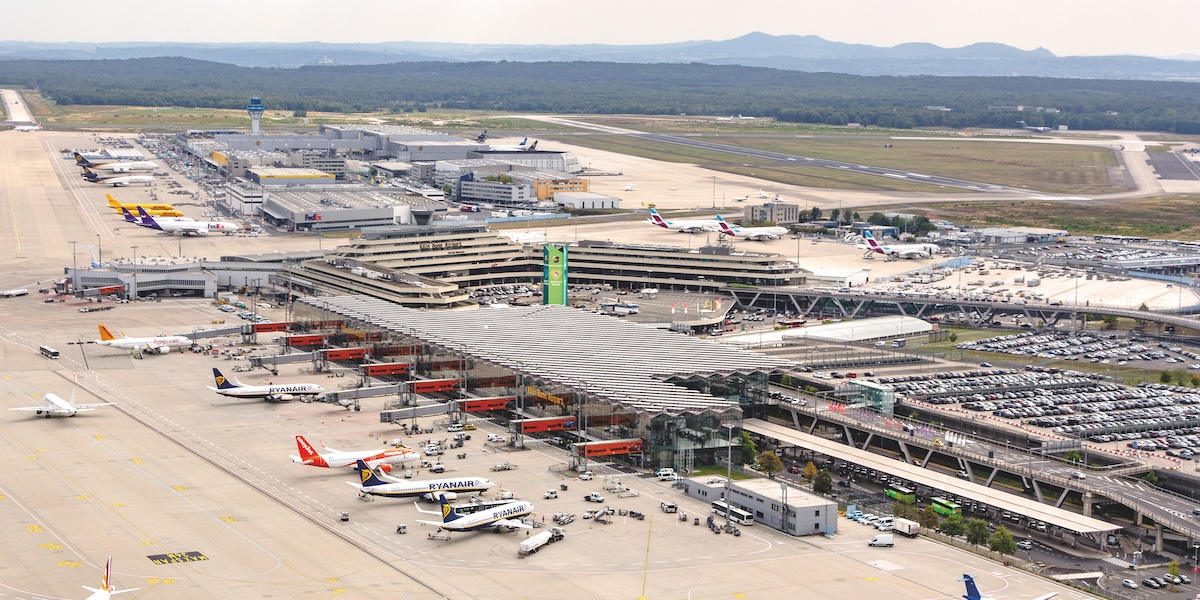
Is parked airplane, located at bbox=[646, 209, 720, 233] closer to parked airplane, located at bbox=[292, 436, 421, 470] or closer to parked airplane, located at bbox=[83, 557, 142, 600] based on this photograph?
parked airplane, located at bbox=[292, 436, 421, 470]

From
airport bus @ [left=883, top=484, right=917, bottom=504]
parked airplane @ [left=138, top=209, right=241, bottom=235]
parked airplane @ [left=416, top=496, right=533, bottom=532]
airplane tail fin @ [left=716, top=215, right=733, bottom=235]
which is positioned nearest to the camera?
parked airplane @ [left=416, top=496, right=533, bottom=532]

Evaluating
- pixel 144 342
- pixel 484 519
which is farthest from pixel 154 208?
pixel 484 519

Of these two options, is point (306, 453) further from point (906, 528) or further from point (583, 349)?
point (906, 528)

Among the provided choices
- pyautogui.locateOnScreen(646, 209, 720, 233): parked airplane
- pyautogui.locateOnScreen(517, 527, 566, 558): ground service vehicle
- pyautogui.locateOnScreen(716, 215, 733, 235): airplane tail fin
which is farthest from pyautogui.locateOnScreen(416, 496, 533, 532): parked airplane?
pyautogui.locateOnScreen(646, 209, 720, 233): parked airplane

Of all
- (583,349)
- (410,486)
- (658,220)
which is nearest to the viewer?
(410,486)

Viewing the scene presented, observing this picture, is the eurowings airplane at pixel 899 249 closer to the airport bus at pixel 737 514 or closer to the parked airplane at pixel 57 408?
the airport bus at pixel 737 514

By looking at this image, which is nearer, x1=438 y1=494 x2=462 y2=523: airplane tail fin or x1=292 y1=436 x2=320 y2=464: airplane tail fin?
x1=438 y1=494 x2=462 y2=523: airplane tail fin
